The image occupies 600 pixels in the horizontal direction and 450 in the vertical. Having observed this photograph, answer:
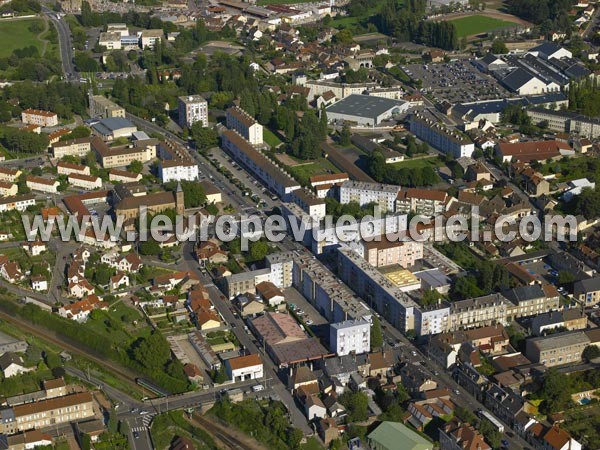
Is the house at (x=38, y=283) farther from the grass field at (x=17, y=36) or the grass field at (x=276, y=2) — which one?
the grass field at (x=276, y=2)

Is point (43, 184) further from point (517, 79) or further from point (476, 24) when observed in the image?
point (476, 24)

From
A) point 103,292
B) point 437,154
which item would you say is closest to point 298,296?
point 103,292

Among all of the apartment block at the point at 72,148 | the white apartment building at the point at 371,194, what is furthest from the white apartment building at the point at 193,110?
the white apartment building at the point at 371,194

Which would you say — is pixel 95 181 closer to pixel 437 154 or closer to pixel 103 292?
pixel 103 292

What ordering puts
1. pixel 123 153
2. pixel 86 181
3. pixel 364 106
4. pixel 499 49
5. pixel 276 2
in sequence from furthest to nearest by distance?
pixel 276 2, pixel 499 49, pixel 364 106, pixel 123 153, pixel 86 181

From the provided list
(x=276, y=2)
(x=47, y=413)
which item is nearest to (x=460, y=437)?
(x=47, y=413)

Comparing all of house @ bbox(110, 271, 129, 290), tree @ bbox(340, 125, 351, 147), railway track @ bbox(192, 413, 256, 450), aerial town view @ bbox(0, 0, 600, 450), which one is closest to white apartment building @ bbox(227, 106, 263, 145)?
aerial town view @ bbox(0, 0, 600, 450)

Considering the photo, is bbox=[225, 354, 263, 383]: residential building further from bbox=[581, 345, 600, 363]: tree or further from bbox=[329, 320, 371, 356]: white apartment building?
bbox=[581, 345, 600, 363]: tree
